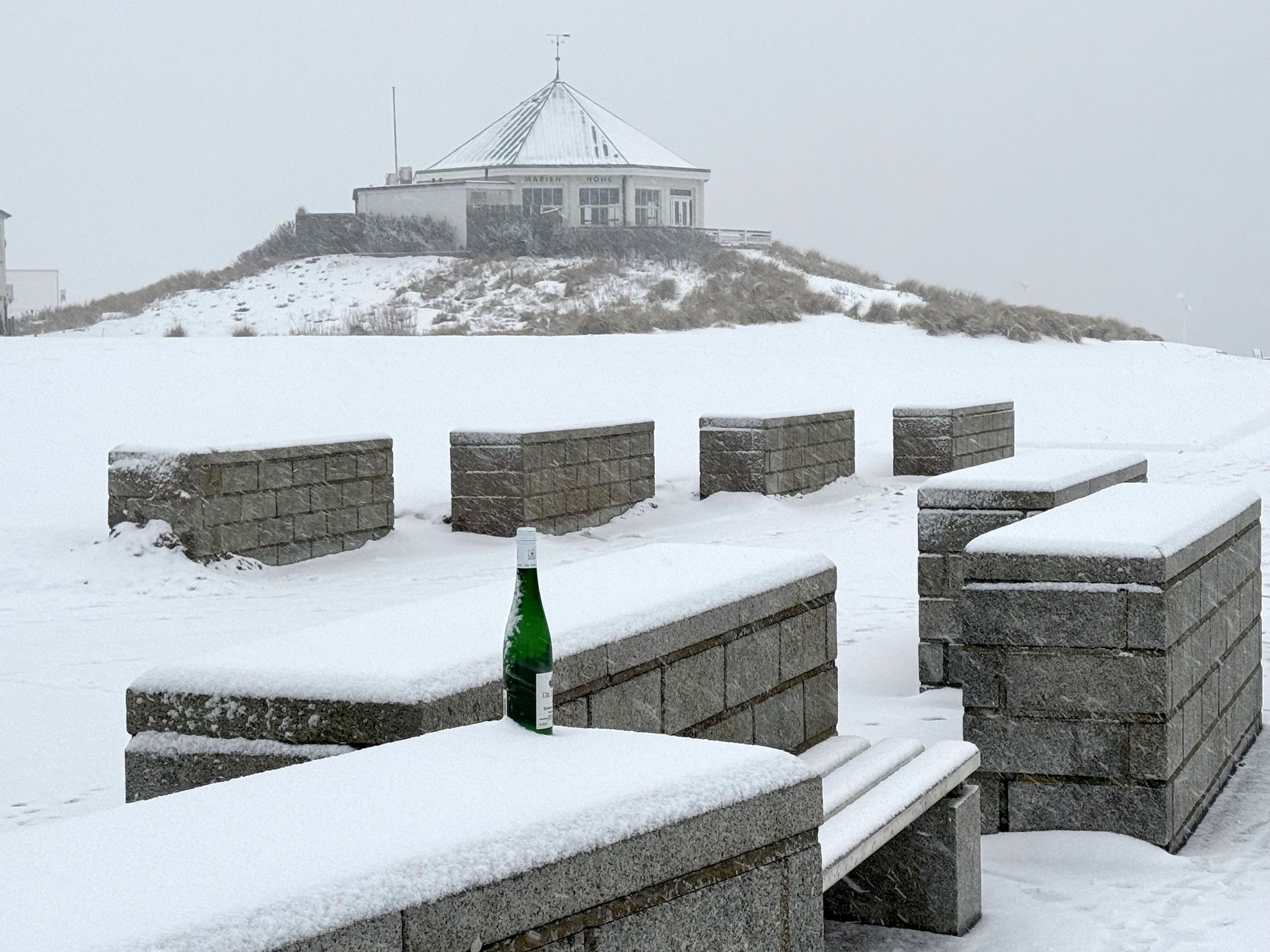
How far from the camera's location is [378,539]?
1359 cm

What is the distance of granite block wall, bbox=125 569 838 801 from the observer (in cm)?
360

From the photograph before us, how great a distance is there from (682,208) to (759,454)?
4288 cm

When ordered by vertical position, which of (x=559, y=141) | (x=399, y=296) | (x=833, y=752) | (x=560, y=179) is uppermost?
(x=559, y=141)

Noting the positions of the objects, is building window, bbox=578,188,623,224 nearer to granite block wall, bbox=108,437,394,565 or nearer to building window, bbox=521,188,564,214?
building window, bbox=521,188,564,214

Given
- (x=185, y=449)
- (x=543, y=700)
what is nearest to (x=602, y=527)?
(x=185, y=449)

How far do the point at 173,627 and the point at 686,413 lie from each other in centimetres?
1480

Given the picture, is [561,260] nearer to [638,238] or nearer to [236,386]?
[638,238]

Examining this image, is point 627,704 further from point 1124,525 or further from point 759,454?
point 759,454

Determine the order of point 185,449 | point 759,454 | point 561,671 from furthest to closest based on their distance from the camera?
1. point 759,454
2. point 185,449
3. point 561,671

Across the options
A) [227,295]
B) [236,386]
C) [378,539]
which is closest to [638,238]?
[227,295]

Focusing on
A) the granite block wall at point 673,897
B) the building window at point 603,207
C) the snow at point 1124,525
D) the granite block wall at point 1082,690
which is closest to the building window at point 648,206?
the building window at point 603,207

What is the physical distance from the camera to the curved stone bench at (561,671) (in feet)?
11.8

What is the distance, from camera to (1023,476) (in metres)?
7.86

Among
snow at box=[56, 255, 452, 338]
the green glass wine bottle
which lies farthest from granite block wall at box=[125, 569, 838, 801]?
snow at box=[56, 255, 452, 338]
